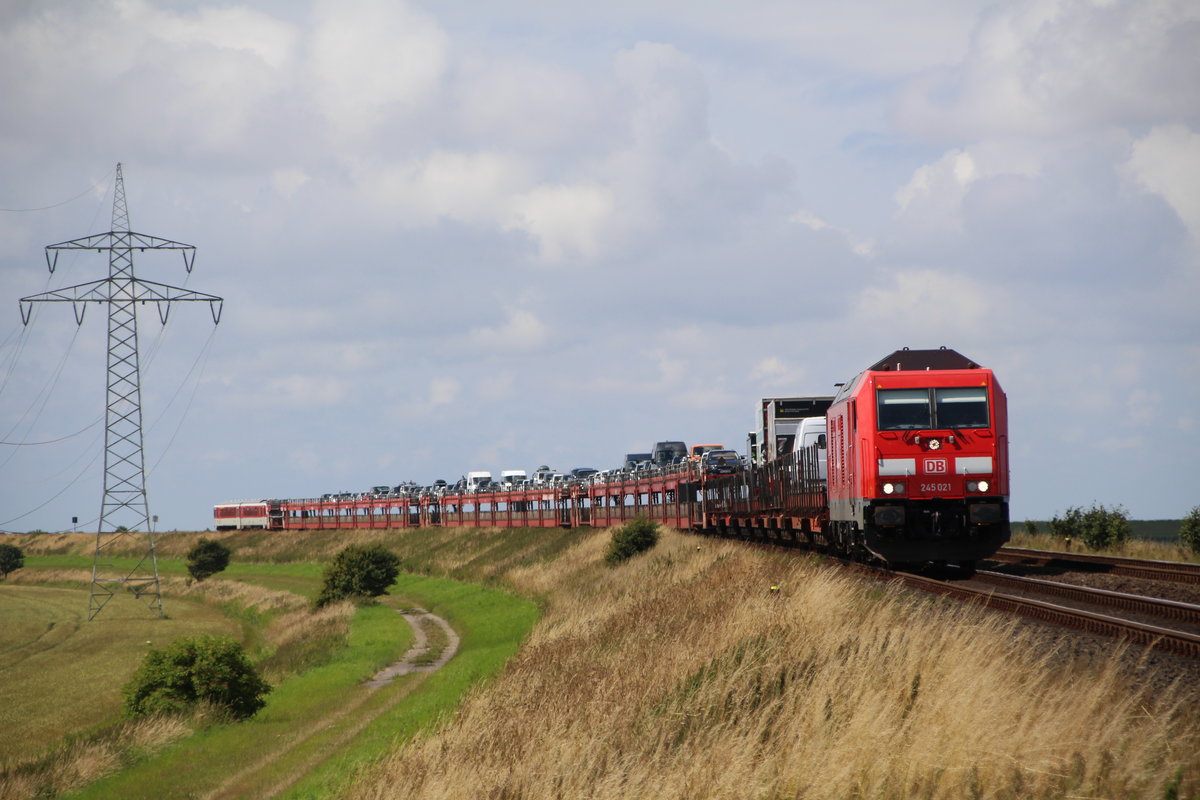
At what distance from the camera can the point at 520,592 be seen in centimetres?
5134

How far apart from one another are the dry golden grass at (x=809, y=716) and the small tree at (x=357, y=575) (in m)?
45.7

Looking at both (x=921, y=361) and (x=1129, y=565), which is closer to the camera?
(x=921, y=361)

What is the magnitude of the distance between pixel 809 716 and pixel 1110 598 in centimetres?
936

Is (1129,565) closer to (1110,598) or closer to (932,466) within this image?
(932,466)

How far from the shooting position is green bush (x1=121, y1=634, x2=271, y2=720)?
33.2 metres

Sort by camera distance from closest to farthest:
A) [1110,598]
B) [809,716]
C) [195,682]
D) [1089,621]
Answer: [809,716], [1089,621], [1110,598], [195,682]

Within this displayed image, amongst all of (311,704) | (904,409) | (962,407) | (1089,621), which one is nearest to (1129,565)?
(962,407)

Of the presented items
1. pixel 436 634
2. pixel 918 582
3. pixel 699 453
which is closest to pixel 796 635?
pixel 918 582

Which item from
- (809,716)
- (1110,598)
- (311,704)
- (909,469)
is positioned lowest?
(311,704)

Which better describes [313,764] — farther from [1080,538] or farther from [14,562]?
[14,562]

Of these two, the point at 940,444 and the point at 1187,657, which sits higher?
the point at 940,444

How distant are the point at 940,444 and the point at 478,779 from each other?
1323 centimetres

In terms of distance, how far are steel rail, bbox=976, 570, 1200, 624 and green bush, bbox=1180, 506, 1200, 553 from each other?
10.5 m

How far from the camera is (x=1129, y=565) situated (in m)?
25.8
